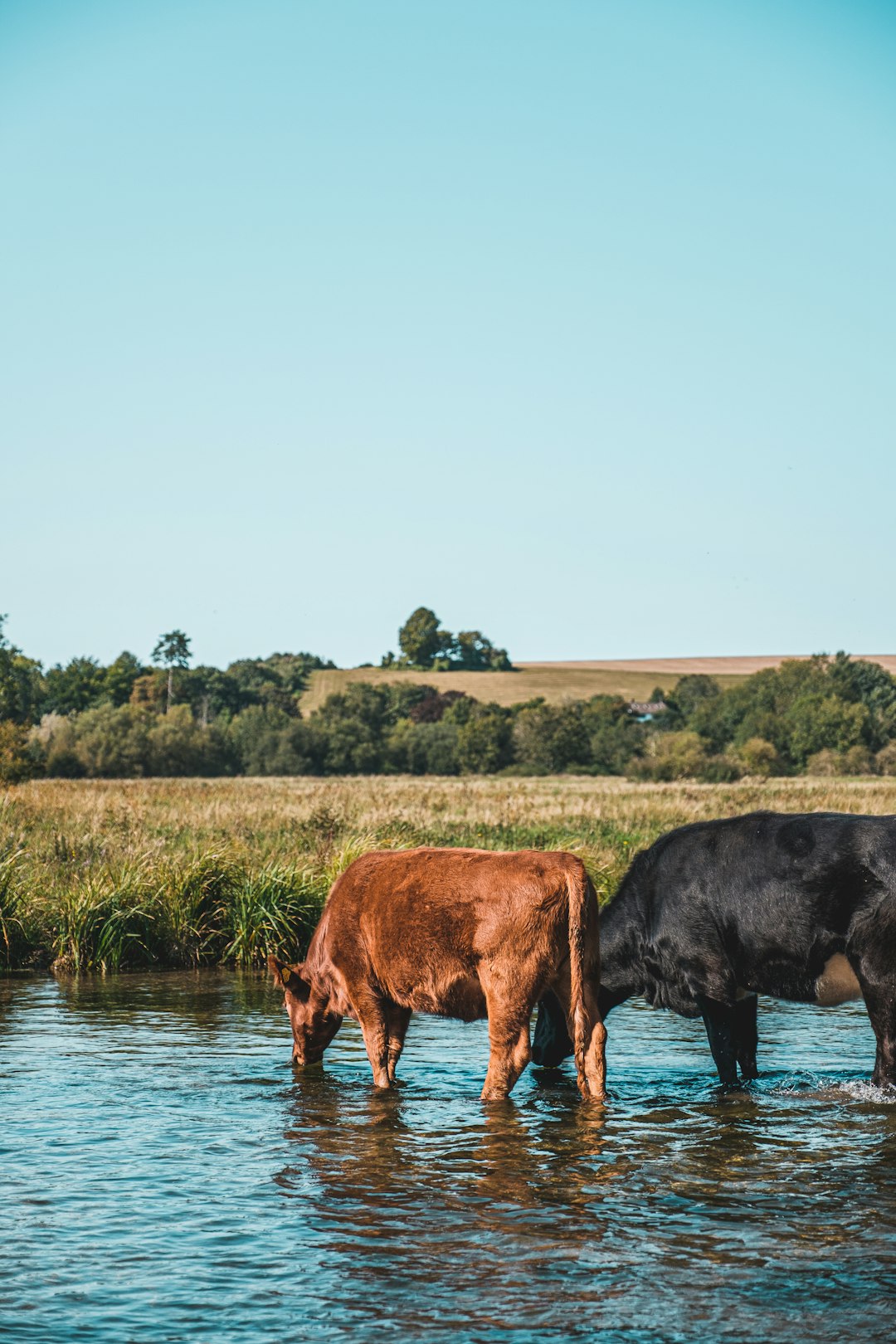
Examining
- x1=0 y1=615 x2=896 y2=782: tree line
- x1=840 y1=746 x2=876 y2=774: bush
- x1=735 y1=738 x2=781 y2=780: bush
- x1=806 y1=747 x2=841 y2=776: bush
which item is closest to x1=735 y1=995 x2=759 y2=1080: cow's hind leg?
x1=0 y1=615 x2=896 y2=782: tree line

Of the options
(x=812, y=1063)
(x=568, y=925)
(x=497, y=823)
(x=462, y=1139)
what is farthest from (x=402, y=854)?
(x=497, y=823)

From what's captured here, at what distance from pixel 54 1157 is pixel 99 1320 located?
7.70 feet

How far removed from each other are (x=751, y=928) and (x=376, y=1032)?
2636mm

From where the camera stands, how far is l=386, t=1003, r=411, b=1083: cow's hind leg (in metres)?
9.45

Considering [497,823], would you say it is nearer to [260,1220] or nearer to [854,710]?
[260,1220]

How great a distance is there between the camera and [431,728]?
355 feet

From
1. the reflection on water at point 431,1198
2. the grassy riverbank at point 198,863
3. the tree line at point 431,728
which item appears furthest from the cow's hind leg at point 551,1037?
the tree line at point 431,728

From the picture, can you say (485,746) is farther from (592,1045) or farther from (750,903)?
(592,1045)

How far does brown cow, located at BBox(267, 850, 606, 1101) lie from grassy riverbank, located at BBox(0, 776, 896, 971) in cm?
630

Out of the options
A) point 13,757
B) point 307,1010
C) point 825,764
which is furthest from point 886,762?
point 307,1010

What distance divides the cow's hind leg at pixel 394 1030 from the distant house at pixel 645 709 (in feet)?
343

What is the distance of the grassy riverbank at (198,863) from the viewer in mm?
15281

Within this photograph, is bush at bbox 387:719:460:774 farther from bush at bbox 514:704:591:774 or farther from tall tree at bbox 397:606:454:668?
tall tree at bbox 397:606:454:668

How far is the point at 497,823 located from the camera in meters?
25.2
